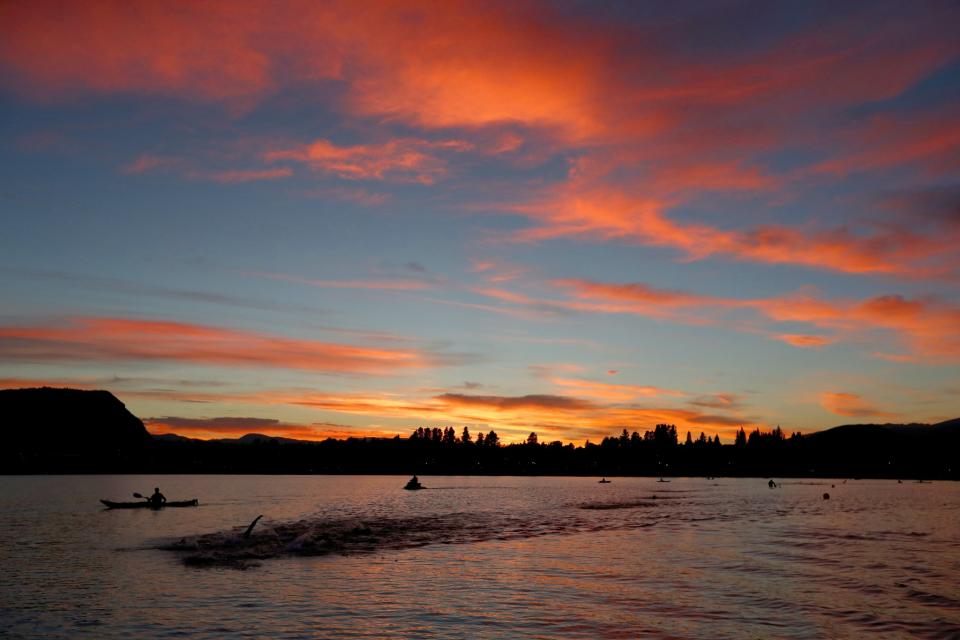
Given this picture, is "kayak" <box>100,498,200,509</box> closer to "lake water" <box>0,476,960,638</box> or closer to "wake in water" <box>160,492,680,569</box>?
"lake water" <box>0,476,960,638</box>

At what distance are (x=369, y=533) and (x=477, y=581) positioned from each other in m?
32.7

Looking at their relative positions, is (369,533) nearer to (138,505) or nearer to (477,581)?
(477,581)

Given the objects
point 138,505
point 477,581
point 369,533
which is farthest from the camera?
point 138,505

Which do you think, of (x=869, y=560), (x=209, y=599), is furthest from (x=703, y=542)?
(x=209, y=599)

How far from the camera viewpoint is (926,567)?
50.8 m

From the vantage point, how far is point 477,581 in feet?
141

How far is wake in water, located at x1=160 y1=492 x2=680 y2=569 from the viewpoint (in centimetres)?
5709

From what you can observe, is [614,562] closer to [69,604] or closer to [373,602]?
[373,602]

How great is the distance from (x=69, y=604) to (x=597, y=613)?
26222 mm

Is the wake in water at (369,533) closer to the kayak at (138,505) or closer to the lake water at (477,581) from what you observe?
the lake water at (477,581)

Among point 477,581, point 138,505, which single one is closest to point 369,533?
point 477,581

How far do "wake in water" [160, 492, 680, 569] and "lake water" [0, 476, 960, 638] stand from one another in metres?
0.38

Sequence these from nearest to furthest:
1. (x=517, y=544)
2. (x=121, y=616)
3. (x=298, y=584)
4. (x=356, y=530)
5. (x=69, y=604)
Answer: (x=121, y=616), (x=69, y=604), (x=298, y=584), (x=517, y=544), (x=356, y=530)

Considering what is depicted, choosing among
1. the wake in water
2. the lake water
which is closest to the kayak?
the lake water
